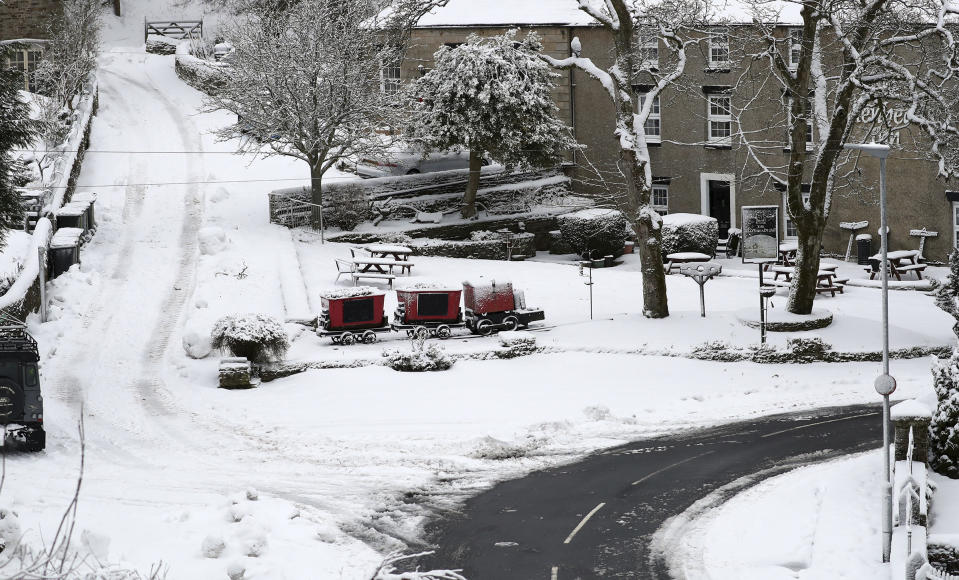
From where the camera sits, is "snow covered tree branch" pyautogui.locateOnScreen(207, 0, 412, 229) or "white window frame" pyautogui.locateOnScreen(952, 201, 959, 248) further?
"snow covered tree branch" pyautogui.locateOnScreen(207, 0, 412, 229)

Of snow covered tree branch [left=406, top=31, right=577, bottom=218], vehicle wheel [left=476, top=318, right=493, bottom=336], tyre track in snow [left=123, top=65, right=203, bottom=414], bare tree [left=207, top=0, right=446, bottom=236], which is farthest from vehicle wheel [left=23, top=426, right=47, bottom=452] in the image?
snow covered tree branch [left=406, top=31, right=577, bottom=218]

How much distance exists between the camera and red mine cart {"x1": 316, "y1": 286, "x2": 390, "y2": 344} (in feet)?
93.4

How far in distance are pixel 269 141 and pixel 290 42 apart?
3.90 m

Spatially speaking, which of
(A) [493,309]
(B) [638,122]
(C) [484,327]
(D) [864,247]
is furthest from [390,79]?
(C) [484,327]

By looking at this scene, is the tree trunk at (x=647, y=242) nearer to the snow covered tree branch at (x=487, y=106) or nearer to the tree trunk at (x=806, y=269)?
the tree trunk at (x=806, y=269)

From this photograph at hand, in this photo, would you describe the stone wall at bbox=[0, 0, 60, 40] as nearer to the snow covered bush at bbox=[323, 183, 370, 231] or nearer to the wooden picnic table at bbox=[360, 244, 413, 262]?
the snow covered bush at bbox=[323, 183, 370, 231]

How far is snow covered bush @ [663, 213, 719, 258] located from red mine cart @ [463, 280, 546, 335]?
36.3 feet

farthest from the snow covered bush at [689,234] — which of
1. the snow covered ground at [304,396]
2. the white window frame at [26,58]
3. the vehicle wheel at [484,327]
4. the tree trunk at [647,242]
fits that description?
the white window frame at [26,58]

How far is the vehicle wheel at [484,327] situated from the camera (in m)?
29.4

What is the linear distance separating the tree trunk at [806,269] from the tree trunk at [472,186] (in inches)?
575

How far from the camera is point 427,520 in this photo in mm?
18562

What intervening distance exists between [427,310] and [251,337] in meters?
4.91

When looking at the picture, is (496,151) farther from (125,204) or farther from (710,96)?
(125,204)

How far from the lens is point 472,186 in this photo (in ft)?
137
